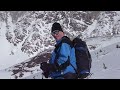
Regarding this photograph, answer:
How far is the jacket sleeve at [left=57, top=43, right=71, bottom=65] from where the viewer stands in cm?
435

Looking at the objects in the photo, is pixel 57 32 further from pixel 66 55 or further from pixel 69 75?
pixel 69 75

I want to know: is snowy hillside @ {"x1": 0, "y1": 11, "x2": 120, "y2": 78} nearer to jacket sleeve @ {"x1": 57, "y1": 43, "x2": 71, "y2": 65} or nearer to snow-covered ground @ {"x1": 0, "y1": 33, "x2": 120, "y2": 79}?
snow-covered ground @ {"x1": 0, "y1": 33, "x2": 120, "y2": 79}

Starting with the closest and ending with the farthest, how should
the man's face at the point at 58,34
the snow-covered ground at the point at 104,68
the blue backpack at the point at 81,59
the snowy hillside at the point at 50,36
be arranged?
the blue backpack at the point at 81,59 → the man's face at the point at 58,34 → the snow-covered ground at the point at 104,68 → the snowy hillside at the point at 50,36

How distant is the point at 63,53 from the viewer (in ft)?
14.3

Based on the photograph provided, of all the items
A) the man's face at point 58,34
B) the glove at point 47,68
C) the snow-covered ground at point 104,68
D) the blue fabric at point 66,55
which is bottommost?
the snow-covered ground at point 104,68

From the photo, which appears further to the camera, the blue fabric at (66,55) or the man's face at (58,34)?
the man's face at (58,34)

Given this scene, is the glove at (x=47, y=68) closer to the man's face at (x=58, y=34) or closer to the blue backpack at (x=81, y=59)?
the blue backpack at (x=81, y=59)

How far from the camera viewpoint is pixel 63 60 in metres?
4.37

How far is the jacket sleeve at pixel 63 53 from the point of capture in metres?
4.35

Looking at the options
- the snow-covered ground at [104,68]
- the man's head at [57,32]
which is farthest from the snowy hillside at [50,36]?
the man's head at [57,32]

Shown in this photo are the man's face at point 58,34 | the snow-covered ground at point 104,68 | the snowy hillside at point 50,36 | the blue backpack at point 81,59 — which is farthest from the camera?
the snowy hillside at point 50,36

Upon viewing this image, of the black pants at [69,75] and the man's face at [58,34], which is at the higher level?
the man's face at [58,34]

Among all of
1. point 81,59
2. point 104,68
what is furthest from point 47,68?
point 104,68
